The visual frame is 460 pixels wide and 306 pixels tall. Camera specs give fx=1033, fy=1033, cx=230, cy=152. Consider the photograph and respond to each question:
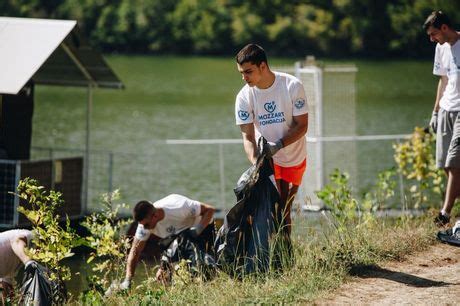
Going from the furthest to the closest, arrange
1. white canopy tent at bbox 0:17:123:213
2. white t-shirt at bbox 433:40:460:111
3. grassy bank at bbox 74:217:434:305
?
white canopy tent at bbox 0:17:123:213, white t-shirt at bbox 433:40:460:111, grassy bank at bbox 74:217:434:305

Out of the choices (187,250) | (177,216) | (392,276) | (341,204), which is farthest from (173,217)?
(392,276)

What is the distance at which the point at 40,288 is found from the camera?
7.27m

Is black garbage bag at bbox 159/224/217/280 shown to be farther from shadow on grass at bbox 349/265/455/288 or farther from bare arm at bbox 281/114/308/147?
shadow on grass at bbox 349/265/455/288

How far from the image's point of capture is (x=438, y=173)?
10.9m

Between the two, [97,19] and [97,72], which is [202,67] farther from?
[97,72]

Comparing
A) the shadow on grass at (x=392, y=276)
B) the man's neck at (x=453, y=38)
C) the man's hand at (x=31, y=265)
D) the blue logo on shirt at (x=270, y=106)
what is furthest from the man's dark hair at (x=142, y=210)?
the man's neck at (x=453, y=38)

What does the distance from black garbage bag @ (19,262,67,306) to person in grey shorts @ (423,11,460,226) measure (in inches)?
121

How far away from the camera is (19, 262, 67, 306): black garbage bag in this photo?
23.8 ft

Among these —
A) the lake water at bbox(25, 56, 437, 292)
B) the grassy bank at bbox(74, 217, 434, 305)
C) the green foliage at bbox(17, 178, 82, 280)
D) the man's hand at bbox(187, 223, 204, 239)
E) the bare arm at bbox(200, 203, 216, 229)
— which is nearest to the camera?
the grassy bank at bbox(74, 217, 434, 305)

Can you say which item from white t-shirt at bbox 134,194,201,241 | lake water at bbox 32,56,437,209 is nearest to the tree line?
lake water at bbox 32,56,437,209

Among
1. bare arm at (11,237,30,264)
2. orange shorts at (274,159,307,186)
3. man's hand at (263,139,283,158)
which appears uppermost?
man's hand at (263,139,283,158)

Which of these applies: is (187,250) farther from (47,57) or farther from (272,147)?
(47,57)

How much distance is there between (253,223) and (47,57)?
14.8 feet

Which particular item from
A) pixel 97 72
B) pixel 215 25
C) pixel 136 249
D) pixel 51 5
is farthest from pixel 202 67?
pixel 136 249
